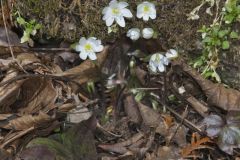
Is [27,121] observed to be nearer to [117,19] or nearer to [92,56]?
[92,56]

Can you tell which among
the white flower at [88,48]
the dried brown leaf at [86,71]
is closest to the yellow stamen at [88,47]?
the white flower at [88,48]

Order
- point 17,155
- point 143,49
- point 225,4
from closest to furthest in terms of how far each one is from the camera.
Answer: point 17,155 < point 225,4 < point 143,49

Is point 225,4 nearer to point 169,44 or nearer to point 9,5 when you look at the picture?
point 169,44

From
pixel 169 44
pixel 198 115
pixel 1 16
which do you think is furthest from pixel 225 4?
pixel 1 16

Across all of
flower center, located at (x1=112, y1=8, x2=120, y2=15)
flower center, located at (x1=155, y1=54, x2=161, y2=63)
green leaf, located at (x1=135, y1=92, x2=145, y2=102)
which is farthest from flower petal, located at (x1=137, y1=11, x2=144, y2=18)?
green leaf, located at (x1=135, y1=92, x2=145, y2=102)

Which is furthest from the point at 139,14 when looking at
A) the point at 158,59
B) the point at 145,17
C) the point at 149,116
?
the point at 149,116

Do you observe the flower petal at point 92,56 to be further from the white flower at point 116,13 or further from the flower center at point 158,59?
the flower center at point 158,59

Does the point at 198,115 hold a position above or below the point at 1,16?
below
